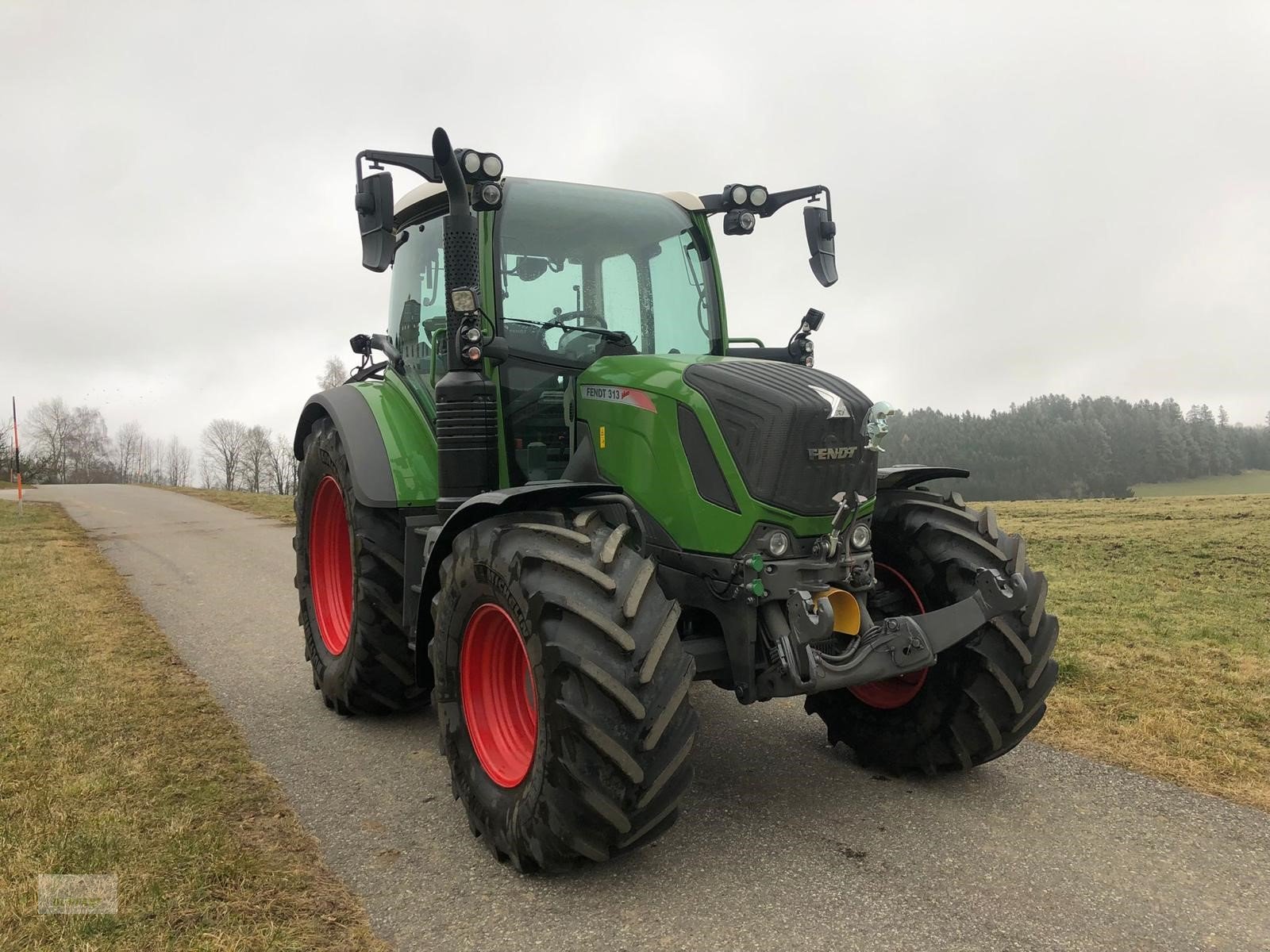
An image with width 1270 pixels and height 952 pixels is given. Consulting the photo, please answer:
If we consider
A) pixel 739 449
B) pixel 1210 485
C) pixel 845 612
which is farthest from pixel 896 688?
pixel 1210 485

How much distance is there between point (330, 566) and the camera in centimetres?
568

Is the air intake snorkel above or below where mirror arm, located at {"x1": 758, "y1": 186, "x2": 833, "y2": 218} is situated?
below

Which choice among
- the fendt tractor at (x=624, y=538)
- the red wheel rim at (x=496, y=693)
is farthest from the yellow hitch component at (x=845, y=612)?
the red wheel rim at (x=496, y=693)

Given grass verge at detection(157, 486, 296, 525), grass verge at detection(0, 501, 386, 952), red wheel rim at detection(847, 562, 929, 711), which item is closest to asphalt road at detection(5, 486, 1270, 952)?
grass verge at detection(0, 501, 386, 952)

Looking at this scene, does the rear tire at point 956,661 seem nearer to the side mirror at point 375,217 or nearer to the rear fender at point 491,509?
the rear fender at point 491,509

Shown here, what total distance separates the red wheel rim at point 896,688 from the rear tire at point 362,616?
2085 mm

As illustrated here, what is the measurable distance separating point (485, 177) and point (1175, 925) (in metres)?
3.54

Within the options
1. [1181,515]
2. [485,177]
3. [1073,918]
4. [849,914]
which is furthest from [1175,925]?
[1181,515]

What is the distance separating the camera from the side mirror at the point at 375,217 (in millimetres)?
3637

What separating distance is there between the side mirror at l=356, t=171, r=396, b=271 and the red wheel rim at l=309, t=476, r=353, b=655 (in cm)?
211

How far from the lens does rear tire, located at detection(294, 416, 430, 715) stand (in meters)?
4.61

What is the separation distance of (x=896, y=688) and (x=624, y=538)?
1611mm

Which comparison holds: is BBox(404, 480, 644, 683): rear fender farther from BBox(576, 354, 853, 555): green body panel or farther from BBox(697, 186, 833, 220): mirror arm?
BBox(697, 186, 833, 220): mirror arm

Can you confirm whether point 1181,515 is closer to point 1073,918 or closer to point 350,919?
point 1073,918
